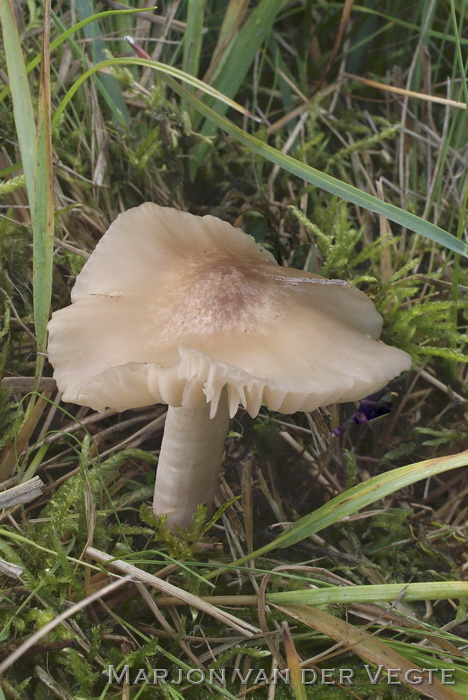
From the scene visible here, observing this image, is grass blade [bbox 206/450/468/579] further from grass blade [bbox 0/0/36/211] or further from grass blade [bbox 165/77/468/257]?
grass blade [bbox 0/0/36/211]

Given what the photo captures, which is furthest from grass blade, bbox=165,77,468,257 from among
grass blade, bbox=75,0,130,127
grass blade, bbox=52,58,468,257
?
grass blade, bbox=75,0,130,127

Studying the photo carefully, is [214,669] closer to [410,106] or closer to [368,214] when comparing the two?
[368,214]

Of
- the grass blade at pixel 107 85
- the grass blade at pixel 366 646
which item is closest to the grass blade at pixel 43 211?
the grass blade at pixel 107 85

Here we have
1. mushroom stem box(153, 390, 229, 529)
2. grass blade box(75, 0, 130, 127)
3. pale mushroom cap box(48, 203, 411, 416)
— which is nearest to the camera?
pale mushroom cap box(48, 203, 411, 416)

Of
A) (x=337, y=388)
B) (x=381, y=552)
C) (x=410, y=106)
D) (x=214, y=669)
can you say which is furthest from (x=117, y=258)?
(x=410, y=106)

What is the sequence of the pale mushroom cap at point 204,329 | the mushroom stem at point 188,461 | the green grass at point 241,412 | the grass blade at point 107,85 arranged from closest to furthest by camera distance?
the pale mushroom cap at point 204,329 < the green grass at point 241,412 < the mushroom stem at point 188,461 < the grass blade at point 107,85

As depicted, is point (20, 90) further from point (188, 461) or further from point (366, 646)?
point (366, 646)

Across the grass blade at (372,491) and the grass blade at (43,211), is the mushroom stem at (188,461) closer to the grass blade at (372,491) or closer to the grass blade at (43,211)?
the grass blade at (372,491)
